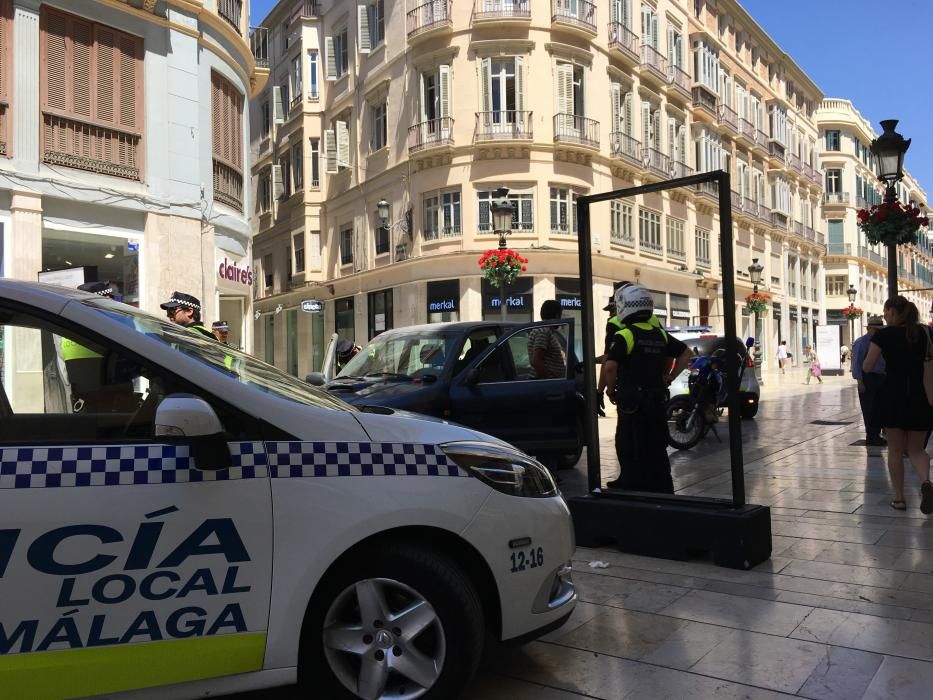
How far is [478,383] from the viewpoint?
774 centimetres

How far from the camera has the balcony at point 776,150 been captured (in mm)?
46150

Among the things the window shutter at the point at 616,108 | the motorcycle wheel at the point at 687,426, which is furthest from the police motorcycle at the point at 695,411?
the window shutter at the point at 616,108

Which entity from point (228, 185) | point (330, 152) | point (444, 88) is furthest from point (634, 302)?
point (330, 152)

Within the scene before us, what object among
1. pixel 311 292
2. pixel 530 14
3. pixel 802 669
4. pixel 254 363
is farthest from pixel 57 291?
pixel 311 292

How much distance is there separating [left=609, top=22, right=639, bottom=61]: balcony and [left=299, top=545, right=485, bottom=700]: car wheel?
3042 cm

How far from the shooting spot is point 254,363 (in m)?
3.58

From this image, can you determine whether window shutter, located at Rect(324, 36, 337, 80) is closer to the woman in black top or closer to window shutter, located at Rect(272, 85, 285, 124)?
window shutter, located at Rect(272, 85, 285, 124)

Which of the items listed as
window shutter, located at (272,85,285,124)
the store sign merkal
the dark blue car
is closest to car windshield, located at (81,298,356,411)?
the dark blue car

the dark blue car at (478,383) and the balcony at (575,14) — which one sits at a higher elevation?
the balcony at (575,14)

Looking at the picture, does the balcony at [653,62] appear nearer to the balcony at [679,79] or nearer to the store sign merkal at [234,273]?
the balcony at [679,79]

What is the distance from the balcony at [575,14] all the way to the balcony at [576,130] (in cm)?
305

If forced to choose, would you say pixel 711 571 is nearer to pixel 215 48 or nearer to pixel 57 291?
pixel 57 291

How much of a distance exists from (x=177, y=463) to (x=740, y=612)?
3.04 metres

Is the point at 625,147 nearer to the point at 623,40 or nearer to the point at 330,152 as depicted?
the point at 623,40
